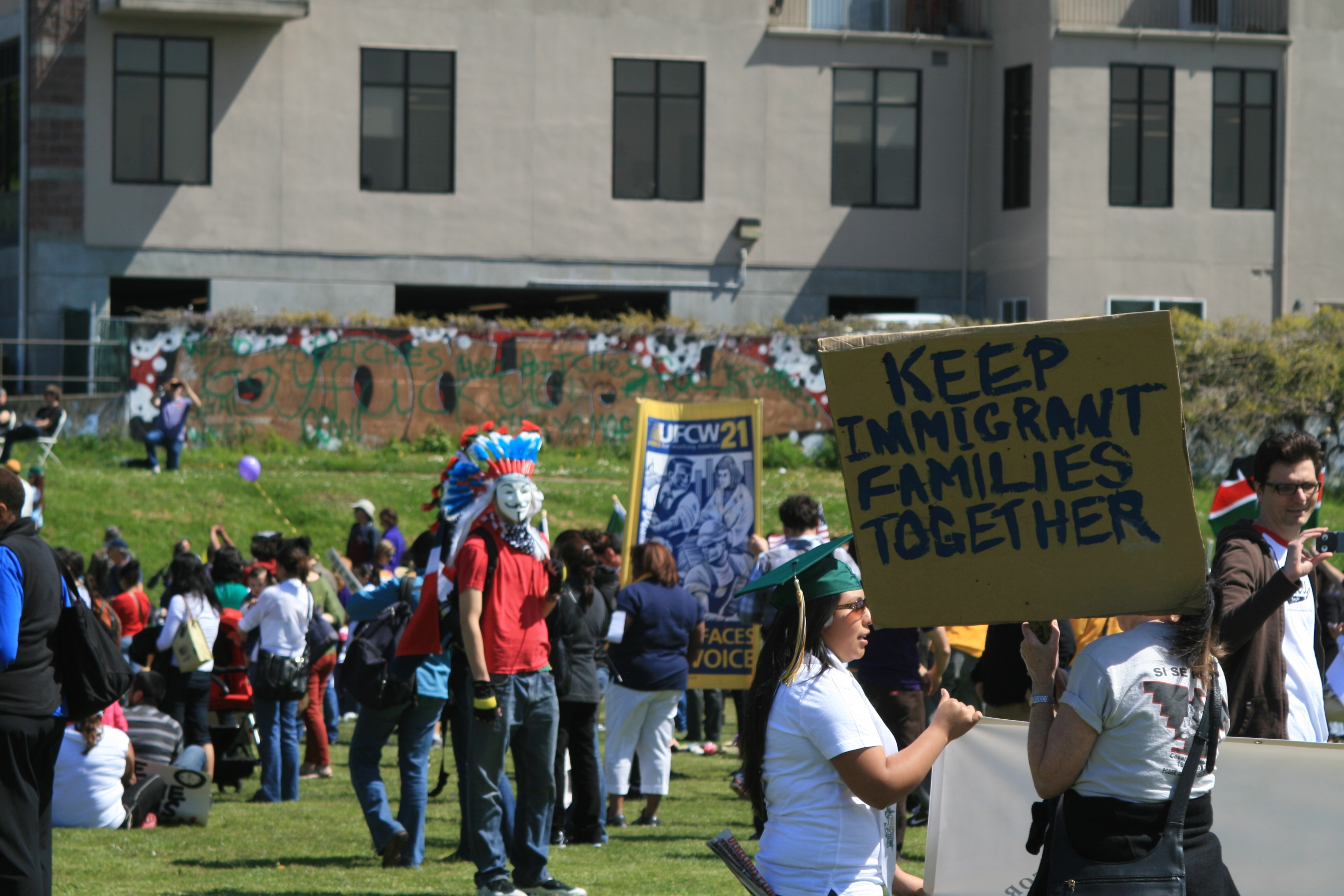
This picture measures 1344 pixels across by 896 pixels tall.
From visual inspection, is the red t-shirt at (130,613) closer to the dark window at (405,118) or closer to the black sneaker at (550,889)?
the black sneaker at (550,889)

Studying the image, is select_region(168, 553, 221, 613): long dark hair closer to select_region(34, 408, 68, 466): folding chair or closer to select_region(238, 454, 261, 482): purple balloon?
select_region(238, 454, 261, 482): purple balloon

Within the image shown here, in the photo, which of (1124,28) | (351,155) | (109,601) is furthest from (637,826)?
(1124,28)

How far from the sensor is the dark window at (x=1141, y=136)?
31969 mm

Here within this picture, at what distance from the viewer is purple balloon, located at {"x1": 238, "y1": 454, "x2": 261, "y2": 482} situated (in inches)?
902

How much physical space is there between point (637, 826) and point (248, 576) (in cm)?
490

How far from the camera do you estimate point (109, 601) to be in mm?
12578

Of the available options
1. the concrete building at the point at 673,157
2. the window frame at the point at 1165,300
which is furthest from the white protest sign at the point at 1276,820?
the window frame at the point at 1165,300

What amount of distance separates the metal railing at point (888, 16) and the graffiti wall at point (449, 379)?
779 centimetres

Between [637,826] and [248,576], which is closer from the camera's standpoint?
[637,826]

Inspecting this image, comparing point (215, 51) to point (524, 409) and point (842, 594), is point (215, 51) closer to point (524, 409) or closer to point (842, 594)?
point (524, 409)

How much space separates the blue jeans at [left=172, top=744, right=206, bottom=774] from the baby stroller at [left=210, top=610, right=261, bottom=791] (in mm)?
951

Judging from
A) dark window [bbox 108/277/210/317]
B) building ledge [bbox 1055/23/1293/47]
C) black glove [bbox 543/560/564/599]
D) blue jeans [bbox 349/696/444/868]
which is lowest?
blue jeans [bbox 349/696/444/868]

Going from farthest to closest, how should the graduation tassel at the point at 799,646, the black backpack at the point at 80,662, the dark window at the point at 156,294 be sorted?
1. the dark window at the point at 156,294
2. the black backpack at the point at 80,662
3. the graduation tassel at the point at 799,646

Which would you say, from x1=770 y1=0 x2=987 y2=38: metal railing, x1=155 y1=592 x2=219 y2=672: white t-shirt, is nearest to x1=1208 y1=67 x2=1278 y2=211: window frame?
x1=770 y1=0 x2=987 y2=38: metal railing
